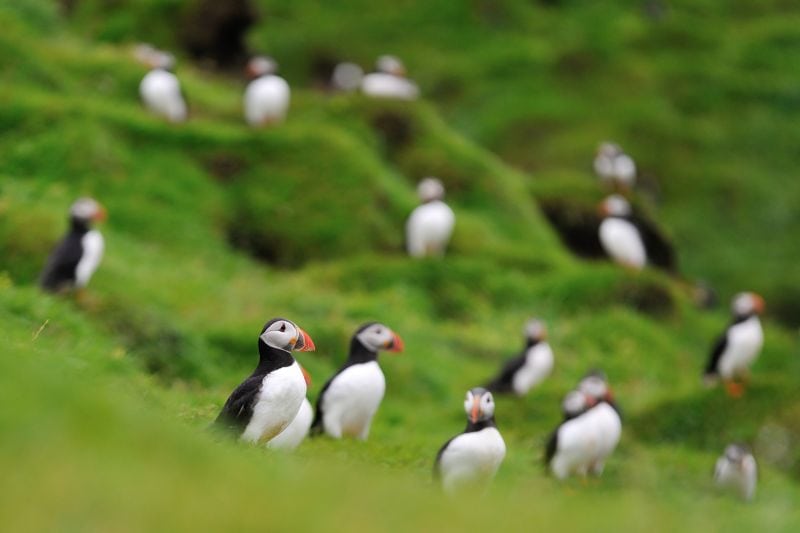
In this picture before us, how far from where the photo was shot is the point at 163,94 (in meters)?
19.0

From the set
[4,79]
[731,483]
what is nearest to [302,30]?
[4,79]

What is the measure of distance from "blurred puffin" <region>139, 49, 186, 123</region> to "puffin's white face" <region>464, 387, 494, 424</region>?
481 inches

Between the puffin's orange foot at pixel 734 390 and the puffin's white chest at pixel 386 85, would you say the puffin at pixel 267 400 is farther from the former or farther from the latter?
the puffin's white chest at pixel 386 85

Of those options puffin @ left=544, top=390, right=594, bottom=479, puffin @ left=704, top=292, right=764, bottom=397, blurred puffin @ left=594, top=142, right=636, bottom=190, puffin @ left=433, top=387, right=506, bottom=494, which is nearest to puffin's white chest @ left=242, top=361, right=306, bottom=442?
puffin @ left=433, top=387, right=506, bottom=494

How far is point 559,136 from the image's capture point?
33.8 m

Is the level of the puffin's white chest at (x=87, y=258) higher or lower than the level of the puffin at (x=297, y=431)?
lower

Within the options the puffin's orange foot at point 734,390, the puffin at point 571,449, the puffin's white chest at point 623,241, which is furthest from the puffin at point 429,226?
the puffin at point 571,449

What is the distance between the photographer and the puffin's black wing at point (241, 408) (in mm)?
6855

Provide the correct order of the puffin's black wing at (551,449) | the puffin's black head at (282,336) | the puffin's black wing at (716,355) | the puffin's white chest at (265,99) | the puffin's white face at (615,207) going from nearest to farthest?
the puffin's black head at (282,336), the puffin's black wing at (551,449), the puffin's black wing at (716,355), the puffin's white chest at (265,99), the puffin's white face at (615,207)

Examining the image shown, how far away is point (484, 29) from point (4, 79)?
72.3 feet

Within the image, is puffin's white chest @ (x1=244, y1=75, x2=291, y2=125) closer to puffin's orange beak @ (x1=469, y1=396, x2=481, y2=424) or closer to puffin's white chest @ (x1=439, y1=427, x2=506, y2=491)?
puffin's orange beak @ (x1=469, y1=396, x2=481, y2=424)

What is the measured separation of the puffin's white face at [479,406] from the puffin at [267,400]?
1113 millimetres

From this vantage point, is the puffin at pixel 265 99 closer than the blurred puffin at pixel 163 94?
No

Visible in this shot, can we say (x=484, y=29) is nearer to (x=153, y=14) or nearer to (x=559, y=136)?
(x=559, y=136)
